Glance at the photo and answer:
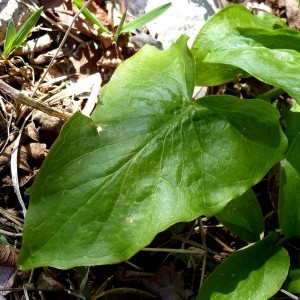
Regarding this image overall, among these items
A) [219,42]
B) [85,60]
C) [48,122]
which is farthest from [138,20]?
[48,122]

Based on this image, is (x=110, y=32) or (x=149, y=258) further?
(x=110, y=32)

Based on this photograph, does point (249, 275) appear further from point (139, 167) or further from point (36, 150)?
point (36, 150)

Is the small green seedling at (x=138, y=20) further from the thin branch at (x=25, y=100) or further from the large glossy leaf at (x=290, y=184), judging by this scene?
the large glossy leaf at (x=290, y=184)

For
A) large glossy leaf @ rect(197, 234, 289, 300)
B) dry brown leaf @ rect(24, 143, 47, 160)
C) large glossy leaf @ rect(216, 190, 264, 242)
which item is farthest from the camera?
dry brown leaf @ rect(24, 143, 47, 160)

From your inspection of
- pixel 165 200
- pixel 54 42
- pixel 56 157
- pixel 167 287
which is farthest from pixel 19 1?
pixel 167 287

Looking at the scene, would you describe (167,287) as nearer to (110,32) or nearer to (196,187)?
(196,187)

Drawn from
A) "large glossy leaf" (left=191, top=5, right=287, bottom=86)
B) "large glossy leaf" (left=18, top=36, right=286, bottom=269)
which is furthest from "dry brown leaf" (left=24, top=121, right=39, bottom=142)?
"large glossy leaf" (left=191, top=5, right=287, bottom=86)

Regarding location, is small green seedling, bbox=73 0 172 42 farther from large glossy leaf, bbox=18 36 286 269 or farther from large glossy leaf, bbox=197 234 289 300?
large glossy leaf, bbox=197 234 289 300
